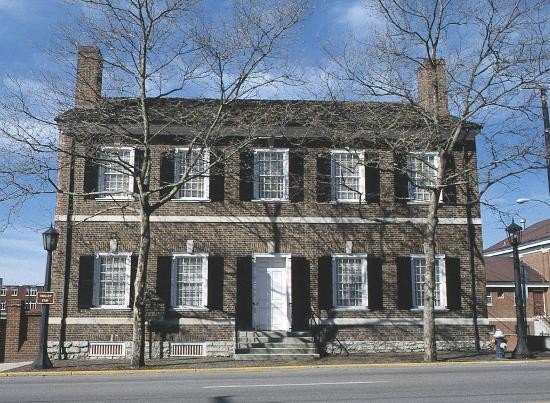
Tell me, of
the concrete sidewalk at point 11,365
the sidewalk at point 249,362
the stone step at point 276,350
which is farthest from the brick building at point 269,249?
the sidewalk at point 249,362

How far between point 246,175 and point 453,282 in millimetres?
7648

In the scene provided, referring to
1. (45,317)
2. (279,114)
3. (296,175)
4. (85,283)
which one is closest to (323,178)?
(296,175)

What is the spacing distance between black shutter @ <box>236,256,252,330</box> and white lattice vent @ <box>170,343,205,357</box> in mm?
1390

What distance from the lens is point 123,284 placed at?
65.2ft

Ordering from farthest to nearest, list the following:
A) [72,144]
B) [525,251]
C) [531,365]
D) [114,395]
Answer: [525,251], [72,144], [531,365], [114,395]

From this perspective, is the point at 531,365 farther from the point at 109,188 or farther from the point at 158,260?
the point at 109,188

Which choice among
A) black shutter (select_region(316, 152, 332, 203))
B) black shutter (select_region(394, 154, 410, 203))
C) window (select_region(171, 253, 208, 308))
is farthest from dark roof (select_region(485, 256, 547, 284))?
window (select_region(171, 253, 208, 308))

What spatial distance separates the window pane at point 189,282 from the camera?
19906 mm

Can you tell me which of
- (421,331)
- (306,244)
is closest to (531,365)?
(421,331)

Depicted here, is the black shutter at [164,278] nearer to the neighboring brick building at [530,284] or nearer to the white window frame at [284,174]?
the white window frame at [284,174]

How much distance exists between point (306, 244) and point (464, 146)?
6482 millimetres

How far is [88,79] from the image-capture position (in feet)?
62.1

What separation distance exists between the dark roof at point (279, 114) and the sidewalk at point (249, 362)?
22.0ft

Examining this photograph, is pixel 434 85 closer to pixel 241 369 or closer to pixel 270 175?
pixel 270 175
